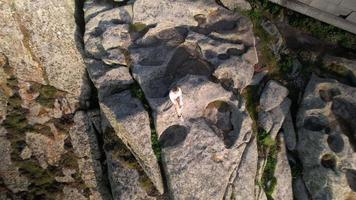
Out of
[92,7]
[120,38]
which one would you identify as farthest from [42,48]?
[120,38]

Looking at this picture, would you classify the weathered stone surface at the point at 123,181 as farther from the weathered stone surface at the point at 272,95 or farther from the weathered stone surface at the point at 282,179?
the weathered stone surface at the point at 272,95

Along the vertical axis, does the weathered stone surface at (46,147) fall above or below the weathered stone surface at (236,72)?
below

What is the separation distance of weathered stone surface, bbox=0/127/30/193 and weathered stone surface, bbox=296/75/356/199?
49.8 ft

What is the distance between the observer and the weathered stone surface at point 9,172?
2088 cm

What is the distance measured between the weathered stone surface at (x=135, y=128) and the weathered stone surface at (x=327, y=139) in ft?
23.8

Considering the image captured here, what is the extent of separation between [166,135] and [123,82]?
12.3 ft

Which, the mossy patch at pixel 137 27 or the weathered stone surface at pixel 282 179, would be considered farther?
the mossy patch at pixel 137 27

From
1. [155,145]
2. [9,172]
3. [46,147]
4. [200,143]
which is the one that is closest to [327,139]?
[200,143]

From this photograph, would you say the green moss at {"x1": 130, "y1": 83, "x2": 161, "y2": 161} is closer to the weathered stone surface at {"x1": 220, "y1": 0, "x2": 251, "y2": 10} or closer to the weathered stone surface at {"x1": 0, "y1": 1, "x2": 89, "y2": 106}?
the weathered stone surface at {"x1": 0, "y1": 1, "x2": 89, "y2": 106}

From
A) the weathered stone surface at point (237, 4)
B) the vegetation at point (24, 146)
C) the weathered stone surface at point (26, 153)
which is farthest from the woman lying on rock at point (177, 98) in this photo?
the weathered stone surface at point (26, 153)

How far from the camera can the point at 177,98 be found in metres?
16.2

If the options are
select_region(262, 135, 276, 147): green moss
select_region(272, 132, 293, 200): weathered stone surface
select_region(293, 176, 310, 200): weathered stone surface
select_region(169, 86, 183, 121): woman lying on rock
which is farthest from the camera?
select_region(262, 135, 276, 147): green moss

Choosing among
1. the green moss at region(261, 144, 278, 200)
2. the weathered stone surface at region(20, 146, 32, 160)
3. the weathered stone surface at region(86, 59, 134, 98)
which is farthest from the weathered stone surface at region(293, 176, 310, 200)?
the weathered stone surface at region(20, 146, 32, 160)

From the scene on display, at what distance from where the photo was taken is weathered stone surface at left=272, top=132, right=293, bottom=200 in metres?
17.8
